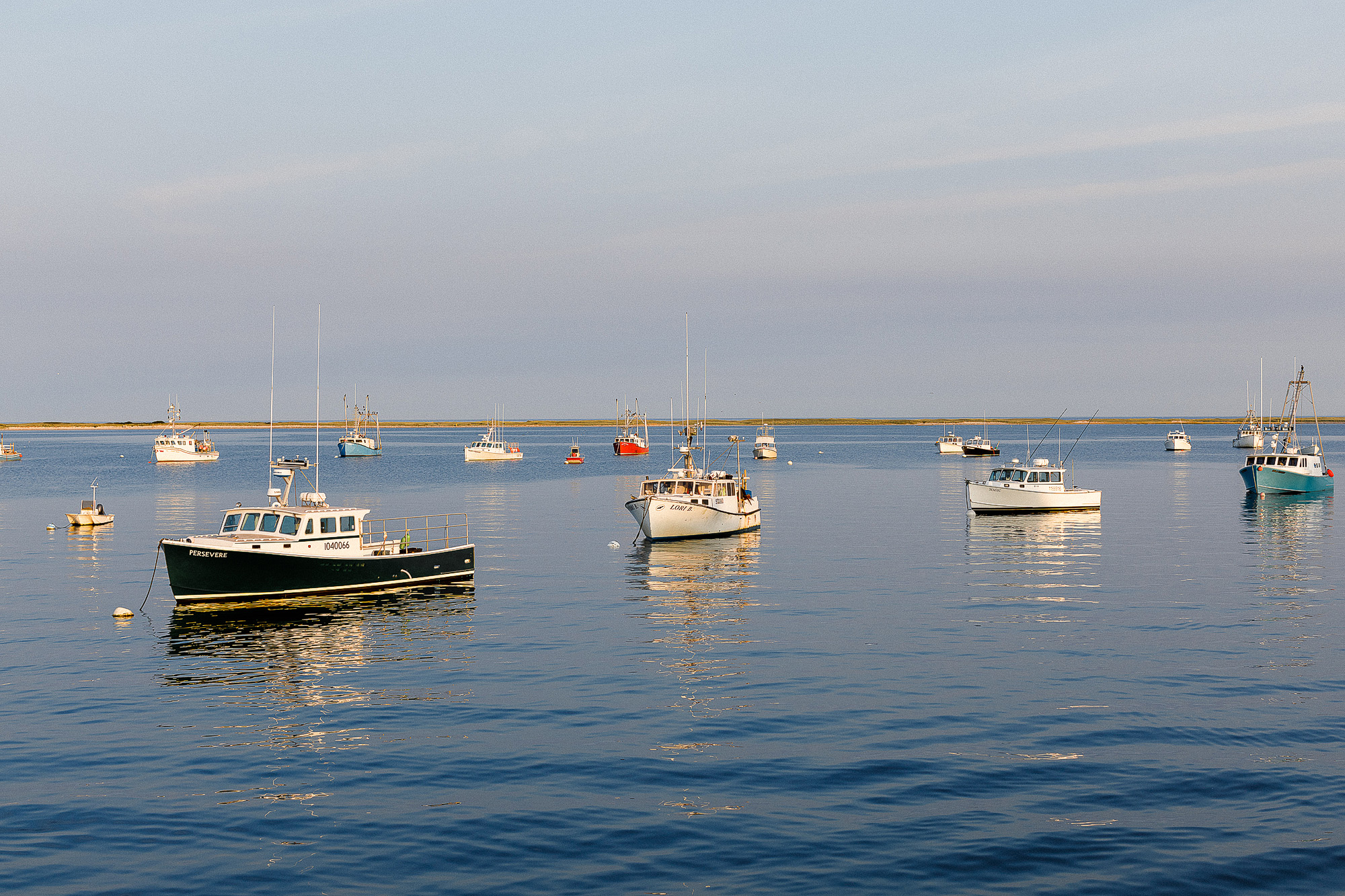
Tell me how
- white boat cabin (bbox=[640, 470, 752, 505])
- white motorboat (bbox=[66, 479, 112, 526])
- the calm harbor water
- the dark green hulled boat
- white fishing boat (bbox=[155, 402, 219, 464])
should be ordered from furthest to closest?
1. white fishing boat (bbox=[155, 402, 219, 464])
2. white motorboat (bbox=[66, 479, 112, 526])
3. white boat cabin (bbox=[640, 470, 752, 505])
4. the dark green hulled boat
5. the calm harbor water

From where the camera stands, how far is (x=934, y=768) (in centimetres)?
2111

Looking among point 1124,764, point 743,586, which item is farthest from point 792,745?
point 743,586

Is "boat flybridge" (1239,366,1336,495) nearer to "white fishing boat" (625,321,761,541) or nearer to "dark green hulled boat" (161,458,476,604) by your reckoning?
"white fishing boat" (625,321,761,541)

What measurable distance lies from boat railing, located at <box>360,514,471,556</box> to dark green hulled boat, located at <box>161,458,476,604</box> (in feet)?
0.51

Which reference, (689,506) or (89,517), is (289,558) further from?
(89,517)

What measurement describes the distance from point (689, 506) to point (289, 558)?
88.5 ft

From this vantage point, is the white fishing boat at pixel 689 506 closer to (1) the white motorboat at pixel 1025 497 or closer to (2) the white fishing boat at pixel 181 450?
(1) the white motorboat at pixel 1025 497

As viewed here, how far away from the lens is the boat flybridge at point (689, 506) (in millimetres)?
62344

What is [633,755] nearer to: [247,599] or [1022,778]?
[1022,778]

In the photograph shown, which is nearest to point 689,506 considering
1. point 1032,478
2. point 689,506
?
point 689,506

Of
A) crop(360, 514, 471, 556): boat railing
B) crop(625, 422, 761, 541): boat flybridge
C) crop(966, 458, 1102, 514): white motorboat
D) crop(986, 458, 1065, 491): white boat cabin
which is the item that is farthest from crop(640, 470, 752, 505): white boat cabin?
crop(986, 458, 1065, 491): white boat cabin

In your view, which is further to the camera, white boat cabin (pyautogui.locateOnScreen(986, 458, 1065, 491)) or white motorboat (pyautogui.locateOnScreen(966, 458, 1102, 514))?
white boat cabin (pyautogui.locateOnScreen(986, 458, 1065, 491))

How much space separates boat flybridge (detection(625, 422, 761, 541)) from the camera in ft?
205

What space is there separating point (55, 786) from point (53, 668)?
11.7 m
